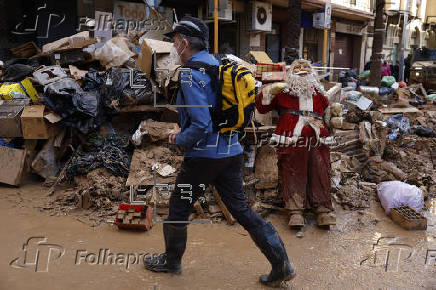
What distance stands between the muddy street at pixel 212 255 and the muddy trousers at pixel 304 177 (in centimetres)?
31

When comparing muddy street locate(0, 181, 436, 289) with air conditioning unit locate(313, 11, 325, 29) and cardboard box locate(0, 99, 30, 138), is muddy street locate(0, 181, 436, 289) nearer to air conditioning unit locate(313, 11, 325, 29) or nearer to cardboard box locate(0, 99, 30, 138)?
cardboard box locate(0, 99, 30, 138)

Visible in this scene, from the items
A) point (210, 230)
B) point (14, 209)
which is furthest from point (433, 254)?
point (14, 209)

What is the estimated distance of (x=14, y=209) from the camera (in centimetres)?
445

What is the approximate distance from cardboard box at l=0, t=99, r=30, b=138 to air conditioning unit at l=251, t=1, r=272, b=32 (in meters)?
9.25

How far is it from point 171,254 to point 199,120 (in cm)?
116

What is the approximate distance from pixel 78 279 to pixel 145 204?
1.35 metres

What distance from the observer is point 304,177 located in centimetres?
419

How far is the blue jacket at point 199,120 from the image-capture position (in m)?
2.54

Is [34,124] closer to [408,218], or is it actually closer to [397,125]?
[408,218]

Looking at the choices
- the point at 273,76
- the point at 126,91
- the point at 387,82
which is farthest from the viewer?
the point at 387,82

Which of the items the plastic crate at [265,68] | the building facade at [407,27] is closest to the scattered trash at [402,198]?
the plastic crate at [265,68]

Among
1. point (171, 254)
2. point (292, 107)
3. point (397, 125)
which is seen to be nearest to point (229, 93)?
point (171, 254)

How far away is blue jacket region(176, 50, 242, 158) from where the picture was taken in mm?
2535

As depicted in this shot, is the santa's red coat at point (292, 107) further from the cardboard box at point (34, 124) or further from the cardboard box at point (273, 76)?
the cardboard box at point (34, 124)
